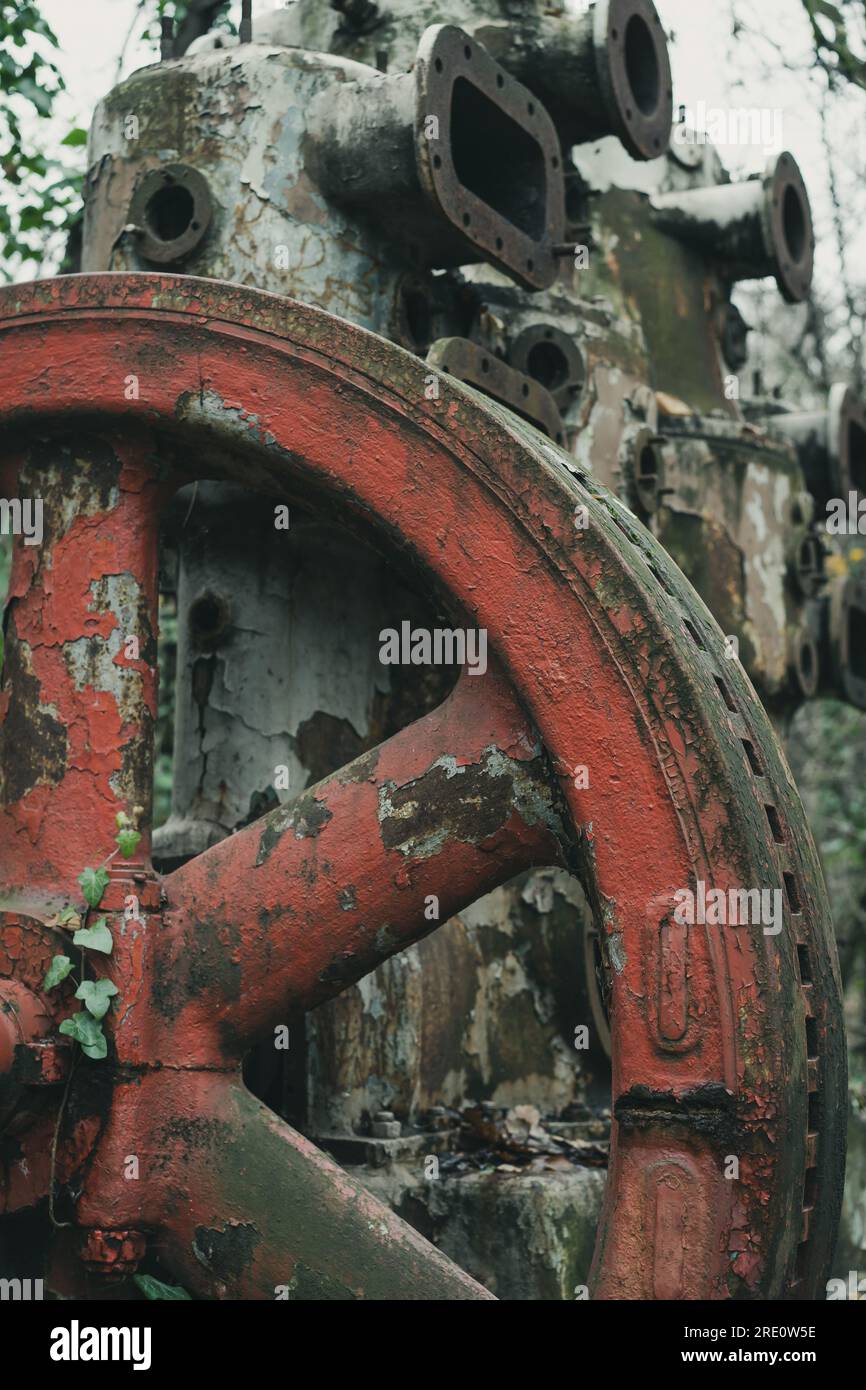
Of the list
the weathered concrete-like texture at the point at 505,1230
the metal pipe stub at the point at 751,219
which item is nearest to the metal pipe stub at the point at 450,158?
the metal pipe stub at the point at 751,219

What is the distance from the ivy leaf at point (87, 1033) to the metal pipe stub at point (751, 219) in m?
2.87

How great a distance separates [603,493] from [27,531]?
1.14m

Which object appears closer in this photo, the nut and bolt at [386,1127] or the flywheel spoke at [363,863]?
the flywheel spoke at [363,863]

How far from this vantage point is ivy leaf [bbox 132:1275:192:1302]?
287cm

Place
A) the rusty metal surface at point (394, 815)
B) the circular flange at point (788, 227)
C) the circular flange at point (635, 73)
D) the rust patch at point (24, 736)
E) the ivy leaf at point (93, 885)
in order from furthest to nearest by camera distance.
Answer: the circular flange at point (788, 227) → the circular flange at point (635, 73) → the rust patch at point (24, 736) → the ivy leaf at point (93, 885) → the rusty metal surface at point (394, 815)

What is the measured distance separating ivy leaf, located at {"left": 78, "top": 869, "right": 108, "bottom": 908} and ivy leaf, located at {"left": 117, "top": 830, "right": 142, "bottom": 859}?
0.24 feet

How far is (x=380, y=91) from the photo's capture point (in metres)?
3.52

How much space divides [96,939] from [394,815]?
1.90 feet

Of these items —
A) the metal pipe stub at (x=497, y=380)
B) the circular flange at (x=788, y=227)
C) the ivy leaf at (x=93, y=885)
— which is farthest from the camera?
the circular flange at (x=788, y=227)

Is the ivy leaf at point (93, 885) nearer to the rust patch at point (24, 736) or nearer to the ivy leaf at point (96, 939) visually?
the ivy leaf at point (96, 939)

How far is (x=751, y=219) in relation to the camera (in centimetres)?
454

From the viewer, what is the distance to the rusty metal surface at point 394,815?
253 cm

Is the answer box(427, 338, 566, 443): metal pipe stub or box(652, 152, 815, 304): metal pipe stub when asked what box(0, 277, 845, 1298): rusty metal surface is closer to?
box(427, 338, 566, 443): metal pipe stub
